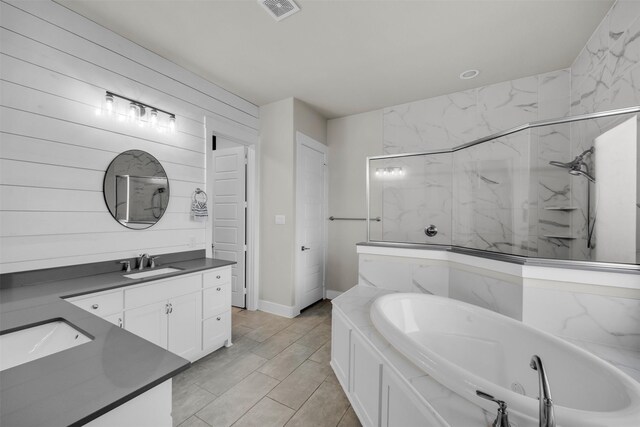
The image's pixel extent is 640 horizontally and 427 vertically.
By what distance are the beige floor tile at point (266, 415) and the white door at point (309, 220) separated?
1608 millimetres

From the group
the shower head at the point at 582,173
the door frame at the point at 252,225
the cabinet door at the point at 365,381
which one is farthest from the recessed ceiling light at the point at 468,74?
the cabinet door at the point at 365,381

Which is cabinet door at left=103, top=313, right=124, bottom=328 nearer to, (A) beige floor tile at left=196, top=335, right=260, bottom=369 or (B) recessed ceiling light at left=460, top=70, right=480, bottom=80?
(A) beige floor tile at left=196, top=335, right=260, bottom=369

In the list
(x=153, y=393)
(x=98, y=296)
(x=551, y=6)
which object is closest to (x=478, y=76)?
(x=551, y=6)

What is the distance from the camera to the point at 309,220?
370 centimetres

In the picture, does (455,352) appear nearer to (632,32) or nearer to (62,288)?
(632,32)

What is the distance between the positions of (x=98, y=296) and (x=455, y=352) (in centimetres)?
234

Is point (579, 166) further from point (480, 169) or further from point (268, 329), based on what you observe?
point (268, 329)

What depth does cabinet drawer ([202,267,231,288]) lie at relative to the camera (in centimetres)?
242

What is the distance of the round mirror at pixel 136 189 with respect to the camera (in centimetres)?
216

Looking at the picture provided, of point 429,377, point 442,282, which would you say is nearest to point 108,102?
point 429,377

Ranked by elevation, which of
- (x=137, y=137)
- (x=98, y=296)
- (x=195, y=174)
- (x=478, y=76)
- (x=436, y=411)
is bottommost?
(x=436, y=411)

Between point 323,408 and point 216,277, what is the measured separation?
4.62ft

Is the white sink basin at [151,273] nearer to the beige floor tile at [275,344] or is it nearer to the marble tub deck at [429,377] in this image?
the beige floor tile at [275,344]

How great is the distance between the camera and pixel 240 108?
3336 millimetres
